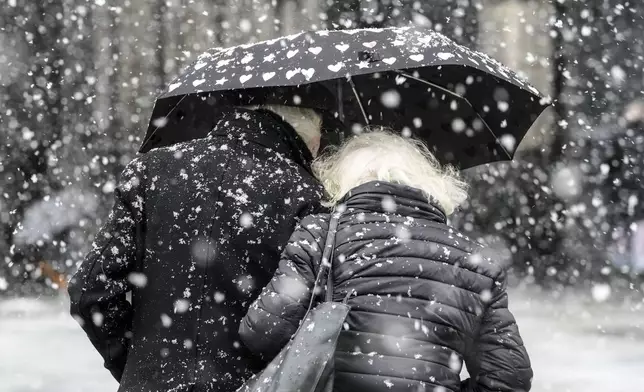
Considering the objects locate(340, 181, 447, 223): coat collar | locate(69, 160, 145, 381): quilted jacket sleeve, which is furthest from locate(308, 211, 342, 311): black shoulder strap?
locate(69, 160, 145, 381): quilted jacket sleeve

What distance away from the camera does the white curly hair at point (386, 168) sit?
233 cm

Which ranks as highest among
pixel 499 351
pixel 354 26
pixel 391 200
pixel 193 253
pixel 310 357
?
pixel 391 200

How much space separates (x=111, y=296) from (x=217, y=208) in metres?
0.43

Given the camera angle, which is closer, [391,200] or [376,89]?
[391,200]

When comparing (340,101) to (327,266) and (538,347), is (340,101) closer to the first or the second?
(327,266)

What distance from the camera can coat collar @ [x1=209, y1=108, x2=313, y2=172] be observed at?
2514mm

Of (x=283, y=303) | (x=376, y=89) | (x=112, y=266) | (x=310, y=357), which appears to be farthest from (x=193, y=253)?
(x=376, y=89)

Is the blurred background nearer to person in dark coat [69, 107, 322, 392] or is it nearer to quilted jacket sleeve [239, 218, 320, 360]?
person in dark coat [69, 107, 322, 392]

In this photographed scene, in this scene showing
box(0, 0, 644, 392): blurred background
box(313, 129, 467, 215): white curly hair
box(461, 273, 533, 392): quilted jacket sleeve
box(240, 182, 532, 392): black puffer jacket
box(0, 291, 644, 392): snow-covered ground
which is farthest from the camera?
box(0, 0, 644, 392): blurred background

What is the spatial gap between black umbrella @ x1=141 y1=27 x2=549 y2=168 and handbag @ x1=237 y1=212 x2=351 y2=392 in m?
0.89

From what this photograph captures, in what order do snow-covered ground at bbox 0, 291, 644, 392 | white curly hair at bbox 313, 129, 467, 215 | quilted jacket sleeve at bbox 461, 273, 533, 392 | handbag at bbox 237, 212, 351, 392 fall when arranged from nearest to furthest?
handbag at bbox 237, 212, 351, 392 → quilted jacket sleeve at bbox 461, 273, 533, 392 → white curly hair at bbox 313, 129, 467, 215 → snow-covered ground at bbox 0, 291, 644, 392

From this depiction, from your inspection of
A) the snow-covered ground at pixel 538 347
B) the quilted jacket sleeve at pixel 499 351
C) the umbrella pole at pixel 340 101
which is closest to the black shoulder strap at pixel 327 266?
the quilted jacket sleeve at pixel 499 351

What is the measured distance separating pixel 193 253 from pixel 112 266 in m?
0.26

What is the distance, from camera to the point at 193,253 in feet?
7.85
